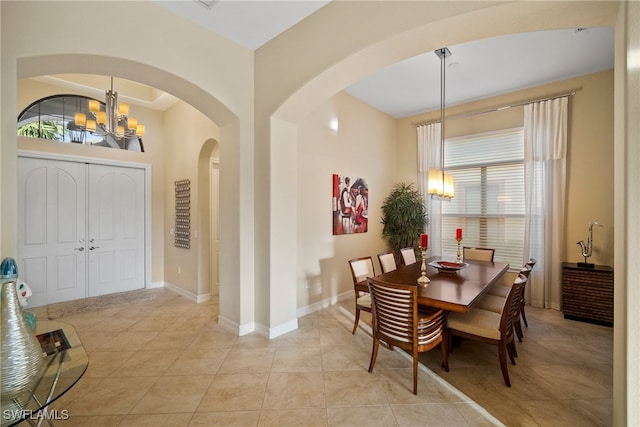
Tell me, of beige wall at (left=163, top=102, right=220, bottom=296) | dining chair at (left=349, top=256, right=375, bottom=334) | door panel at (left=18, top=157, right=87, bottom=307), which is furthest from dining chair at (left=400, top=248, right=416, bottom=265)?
door panel at (left=18, top=157, right=87, bottom=307)

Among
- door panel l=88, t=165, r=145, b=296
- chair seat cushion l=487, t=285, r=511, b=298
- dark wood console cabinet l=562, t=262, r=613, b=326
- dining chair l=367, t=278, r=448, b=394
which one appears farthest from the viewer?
door panel l=88, t=165, r=145, b=296

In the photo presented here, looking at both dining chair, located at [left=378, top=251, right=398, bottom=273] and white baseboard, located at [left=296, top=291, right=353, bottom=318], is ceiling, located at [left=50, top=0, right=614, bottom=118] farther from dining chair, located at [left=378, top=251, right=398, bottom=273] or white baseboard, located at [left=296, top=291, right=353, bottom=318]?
white baseboard, located at [left=296, top=291, right=353, bottom=318]

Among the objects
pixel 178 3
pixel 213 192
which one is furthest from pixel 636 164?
pixel 213 192

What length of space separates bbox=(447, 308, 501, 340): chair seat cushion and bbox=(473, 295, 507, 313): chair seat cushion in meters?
0.23

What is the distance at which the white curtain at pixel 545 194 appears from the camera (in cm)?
404

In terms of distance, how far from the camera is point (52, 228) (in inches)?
169

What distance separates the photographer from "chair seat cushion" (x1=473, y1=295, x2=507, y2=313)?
2832 mm

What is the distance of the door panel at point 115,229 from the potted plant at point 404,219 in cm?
470

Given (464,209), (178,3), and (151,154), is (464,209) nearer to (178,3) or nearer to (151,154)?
(178,3)

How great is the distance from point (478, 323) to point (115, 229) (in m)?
5.70

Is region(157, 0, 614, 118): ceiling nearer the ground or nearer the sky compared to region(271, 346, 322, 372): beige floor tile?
nearer the sky

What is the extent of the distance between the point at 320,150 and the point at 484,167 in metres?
2.94

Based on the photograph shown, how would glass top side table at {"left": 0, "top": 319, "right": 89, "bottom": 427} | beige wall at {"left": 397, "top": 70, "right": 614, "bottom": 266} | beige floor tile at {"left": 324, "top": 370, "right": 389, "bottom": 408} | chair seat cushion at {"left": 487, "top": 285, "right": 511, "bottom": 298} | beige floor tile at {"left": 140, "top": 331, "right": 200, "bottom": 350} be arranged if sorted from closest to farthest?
glass top side table at {"left": 0, "top": 319, "right": 89, "bottom": 427} < beige floor tile at {"left": 324, "top": 370, "right": 389, "bottom": 408} < beige floor tile at {"left": 140, "top": 331, "right": 200, "bottom": 350} < chair seat cushion at {"left": 487, "top": 285, "right": 511, "bottom": 298} < beige wall at {"left": 397, "top": 70, "right": 614, "bottom": 266}

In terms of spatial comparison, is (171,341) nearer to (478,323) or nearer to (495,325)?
(478,323)
